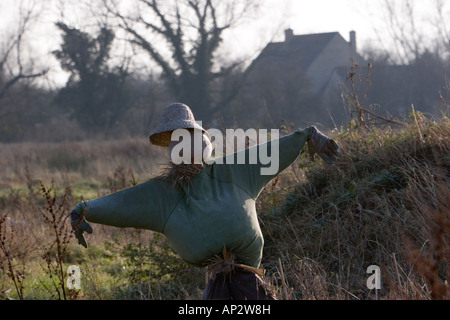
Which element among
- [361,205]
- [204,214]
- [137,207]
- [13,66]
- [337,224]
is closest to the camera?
[204,214]

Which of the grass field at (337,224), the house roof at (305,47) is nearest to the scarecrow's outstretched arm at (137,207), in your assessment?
the grass field at (337,224)

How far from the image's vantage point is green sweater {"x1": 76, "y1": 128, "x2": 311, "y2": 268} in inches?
154

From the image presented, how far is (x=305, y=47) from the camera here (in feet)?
153

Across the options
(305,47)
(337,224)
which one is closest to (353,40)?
(305,47)

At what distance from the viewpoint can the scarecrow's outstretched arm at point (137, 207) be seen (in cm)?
404

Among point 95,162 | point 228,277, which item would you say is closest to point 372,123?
point 228,277

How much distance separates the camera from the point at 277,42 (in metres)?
35.9

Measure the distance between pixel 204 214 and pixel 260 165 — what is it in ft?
1.59

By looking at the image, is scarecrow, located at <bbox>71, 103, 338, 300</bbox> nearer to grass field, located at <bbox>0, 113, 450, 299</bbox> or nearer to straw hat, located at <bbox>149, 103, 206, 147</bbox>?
straw hat, located at <bbox>149, 103, 206, 147</bbox>

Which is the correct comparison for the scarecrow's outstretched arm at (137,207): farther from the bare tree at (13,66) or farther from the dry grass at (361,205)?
the bare tree at (13,66)

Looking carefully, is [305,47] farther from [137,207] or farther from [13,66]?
[137,207]

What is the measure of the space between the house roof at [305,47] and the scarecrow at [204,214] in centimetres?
3337

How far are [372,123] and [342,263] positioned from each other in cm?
223
